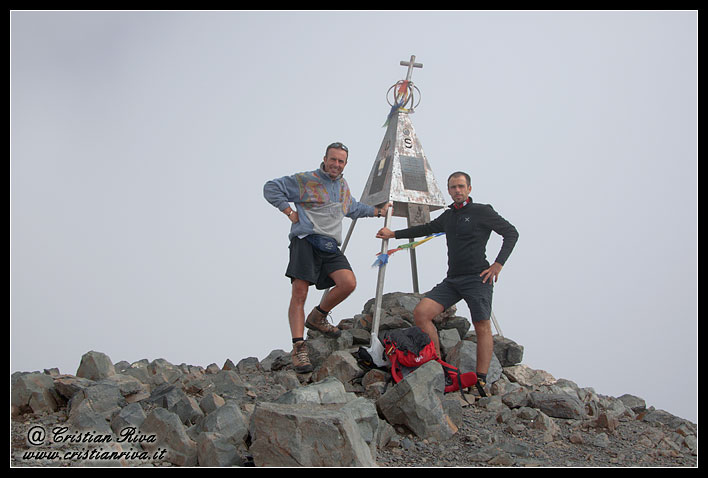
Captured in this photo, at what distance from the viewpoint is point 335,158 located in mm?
5938

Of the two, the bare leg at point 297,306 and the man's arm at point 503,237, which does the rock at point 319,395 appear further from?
the man's arm at point 503,237

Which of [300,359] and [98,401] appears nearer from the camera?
[98,401]

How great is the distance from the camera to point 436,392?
4684 millimetres

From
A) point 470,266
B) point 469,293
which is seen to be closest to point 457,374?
point 469,293

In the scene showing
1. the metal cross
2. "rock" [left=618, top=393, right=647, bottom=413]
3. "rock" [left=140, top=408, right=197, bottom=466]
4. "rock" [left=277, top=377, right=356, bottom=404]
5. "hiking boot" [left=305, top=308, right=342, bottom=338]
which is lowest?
"rock" [left=140, top=408, right=197, bottom=466]

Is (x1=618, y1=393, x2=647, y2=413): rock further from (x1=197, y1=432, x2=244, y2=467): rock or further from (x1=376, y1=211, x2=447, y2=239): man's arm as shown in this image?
(x1=197, y1=432, x2=244, y2=467): rock

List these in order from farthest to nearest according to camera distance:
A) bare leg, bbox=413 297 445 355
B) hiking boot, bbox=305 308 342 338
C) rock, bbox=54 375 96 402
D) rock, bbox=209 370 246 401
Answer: hiking boot, bbox=305 308 342 338 → bare leg, bbox=413 297 445 355 → rock, bbox=209 370 246 401 → rock, bbox=54 375 96 402

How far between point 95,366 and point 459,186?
13.4 feet

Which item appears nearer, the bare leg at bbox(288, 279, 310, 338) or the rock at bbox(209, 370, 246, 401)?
the rock at bbox(209, 370, 246, 401)

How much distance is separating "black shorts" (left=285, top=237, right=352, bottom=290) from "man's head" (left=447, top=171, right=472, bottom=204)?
1.36 metres

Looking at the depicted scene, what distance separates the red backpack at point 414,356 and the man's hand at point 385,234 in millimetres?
1283

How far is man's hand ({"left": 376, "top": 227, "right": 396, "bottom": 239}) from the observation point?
648cm

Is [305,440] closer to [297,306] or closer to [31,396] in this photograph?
[297,306]

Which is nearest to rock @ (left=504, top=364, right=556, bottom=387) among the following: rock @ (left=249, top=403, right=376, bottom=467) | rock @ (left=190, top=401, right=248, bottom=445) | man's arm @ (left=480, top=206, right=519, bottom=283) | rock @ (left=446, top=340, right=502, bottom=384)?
rock @ (left=446, top=340, right=502, bottom=384)
